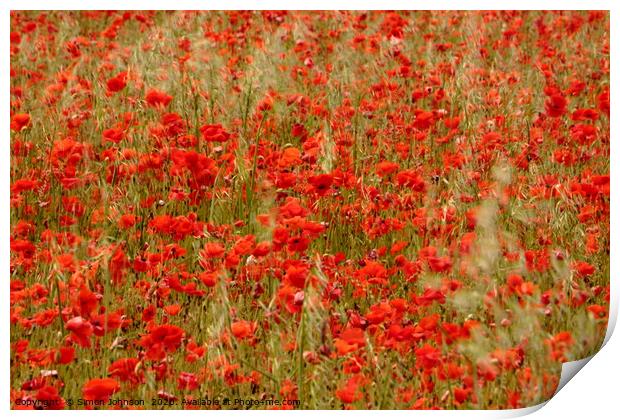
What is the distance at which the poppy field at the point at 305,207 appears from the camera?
2639mm

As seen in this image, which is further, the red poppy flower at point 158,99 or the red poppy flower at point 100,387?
the red poppy flower at point 158,99

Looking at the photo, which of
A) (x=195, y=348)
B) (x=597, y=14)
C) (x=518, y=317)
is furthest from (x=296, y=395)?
(x=597, y=14)

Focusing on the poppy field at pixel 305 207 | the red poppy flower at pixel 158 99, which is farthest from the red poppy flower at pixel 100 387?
the red poppy flower at pixel 158 99

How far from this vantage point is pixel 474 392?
8.67 feet

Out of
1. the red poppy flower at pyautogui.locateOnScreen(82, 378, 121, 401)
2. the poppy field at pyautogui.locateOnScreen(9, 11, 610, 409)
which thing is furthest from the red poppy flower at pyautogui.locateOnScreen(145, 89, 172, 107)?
the red poppy flower at pyautogui.locateOnScreen(82, 378, 121, 401)

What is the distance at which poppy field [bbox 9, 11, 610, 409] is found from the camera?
2639 mm

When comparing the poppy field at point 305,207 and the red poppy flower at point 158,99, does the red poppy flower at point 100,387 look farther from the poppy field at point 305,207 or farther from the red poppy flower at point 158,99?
the red poppy flower at point 158,99

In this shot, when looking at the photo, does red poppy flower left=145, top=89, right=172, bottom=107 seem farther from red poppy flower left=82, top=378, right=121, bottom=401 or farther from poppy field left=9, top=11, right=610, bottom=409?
red poppy flower left=82, top=378, right=121, bottom=401

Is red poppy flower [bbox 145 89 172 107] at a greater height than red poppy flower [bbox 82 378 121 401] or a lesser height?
greater

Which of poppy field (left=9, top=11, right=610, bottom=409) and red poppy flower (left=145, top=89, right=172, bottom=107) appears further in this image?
red poppy flower (left=145, top=89, right=172, bottom=107)

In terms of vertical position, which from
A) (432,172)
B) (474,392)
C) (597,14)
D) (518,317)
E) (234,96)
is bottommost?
(474,392)

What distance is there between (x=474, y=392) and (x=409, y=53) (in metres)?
1.03

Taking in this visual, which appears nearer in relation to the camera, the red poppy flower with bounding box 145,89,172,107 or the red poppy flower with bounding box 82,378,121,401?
the red poppy flower with bounding box 82,378,121,401

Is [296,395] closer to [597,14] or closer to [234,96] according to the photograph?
[234,96]
